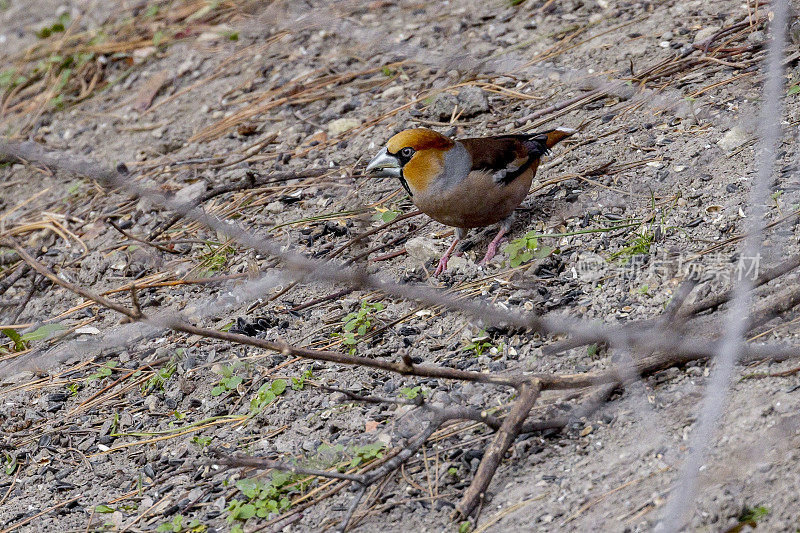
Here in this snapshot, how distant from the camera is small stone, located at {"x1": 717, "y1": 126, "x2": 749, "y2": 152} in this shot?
13.6 ft

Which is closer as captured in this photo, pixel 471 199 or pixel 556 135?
pixel 471 199

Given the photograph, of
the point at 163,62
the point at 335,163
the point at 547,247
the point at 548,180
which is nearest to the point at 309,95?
the point at 335,163

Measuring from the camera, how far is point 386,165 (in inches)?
172

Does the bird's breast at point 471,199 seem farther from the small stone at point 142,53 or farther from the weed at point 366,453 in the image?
the small stone at point 142,53

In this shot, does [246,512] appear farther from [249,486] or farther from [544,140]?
[544,140]

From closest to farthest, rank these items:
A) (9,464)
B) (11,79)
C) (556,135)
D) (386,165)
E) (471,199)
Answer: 1. (9,464)
2. (471,199)
3. (386,165)
4. (556,135)
5. (11,79)

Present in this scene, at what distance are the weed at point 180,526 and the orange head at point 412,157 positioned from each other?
75.1 inches

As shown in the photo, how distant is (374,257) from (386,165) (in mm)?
483

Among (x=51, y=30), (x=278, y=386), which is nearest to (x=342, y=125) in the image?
(x=278, y=386)

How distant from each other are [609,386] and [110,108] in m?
5.12

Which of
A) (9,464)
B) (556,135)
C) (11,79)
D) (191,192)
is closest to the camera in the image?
(9,464)

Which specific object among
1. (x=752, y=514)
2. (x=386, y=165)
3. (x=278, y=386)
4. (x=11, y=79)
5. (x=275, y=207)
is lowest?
(x=752, y=514)

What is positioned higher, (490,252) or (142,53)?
(142,53)

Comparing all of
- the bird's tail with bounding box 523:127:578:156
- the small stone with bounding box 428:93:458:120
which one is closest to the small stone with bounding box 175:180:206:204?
the small stone with bounding box 428:93:458:120
